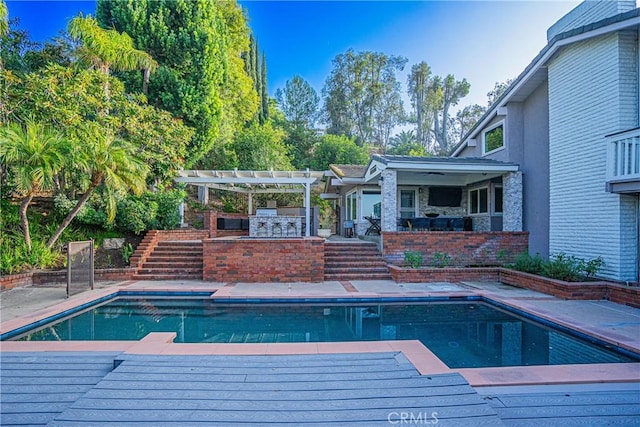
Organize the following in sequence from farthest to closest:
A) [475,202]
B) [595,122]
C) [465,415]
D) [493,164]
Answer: [475,202], [493,164], [595,122], [465,415]

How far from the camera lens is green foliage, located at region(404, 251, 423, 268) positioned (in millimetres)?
9660

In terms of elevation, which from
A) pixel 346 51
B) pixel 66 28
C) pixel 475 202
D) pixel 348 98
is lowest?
pixel 475 202

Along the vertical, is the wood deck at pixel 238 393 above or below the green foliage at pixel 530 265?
below

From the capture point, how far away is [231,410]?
2.71 metres

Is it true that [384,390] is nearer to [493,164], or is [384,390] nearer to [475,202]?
[493,164]

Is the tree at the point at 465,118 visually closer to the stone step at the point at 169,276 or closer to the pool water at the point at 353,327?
the pool water at the point at 353,327

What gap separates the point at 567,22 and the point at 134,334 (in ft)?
47.8

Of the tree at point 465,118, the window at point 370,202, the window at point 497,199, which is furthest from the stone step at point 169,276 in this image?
the tree at point 465,118

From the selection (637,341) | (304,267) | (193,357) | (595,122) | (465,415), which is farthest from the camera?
(304,267)

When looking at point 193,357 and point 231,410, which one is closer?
point 231,410

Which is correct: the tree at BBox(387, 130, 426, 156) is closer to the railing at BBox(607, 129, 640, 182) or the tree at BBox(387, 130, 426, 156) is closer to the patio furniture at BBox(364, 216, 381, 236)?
the patio furniture at BBox(364, 216, 381, 236)

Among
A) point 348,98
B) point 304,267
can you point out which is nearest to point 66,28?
point 304,267

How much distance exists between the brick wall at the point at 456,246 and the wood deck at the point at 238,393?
22.5 ft

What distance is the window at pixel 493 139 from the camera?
512 inches
